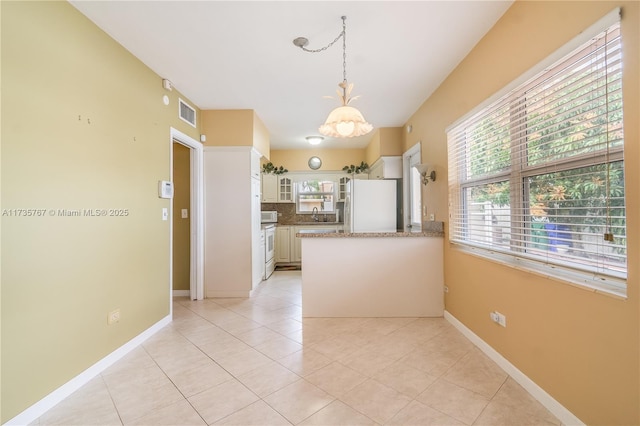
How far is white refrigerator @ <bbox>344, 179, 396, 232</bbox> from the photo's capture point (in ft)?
13.7

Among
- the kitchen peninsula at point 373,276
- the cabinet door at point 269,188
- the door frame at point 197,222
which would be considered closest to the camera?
the kitchen peninsula at point 373,276

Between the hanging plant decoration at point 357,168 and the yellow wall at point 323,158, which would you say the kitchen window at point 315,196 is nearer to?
the yellow wall at point 323,158

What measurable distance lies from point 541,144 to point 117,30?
10.4 ft

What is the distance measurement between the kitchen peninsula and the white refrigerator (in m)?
0.99

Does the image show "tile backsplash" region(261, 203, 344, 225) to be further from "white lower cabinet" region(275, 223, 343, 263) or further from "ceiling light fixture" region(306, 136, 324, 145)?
"ceiling light fixture" region(306, 136, 324, 145)

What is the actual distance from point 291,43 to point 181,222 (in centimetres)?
295

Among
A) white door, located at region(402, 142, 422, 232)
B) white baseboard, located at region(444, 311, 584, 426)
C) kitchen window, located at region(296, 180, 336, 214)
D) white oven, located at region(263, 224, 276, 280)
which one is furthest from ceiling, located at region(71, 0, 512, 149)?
kitchen window, located at region(296, 180, 336, 214)

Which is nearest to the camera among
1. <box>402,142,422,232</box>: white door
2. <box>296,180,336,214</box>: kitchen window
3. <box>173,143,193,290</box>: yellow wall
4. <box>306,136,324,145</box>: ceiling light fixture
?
<box>173,143,193,290</box>: yellow wall

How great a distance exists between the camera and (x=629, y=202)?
124cm

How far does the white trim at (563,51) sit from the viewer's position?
4.31 feet

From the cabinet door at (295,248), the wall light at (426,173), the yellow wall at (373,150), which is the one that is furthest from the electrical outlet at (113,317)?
the yellow wall at (373,150)

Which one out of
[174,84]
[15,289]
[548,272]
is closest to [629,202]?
[548,272]

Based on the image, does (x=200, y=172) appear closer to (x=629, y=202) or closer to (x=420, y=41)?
(x=420, y=41)

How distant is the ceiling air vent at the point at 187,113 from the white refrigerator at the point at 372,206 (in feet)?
7.59
